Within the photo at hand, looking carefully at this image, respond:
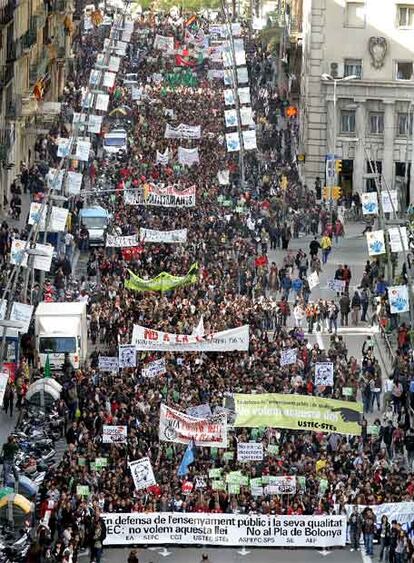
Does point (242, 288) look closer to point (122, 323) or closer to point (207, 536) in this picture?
point (122, 323)

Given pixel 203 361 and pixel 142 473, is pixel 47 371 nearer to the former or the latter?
pixel 203 361

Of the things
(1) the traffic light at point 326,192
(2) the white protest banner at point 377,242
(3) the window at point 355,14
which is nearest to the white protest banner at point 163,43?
(3) the window at point 355,14

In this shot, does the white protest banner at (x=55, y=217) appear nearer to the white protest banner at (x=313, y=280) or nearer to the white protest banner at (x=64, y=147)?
the white protest banner at (x=313, y=280)

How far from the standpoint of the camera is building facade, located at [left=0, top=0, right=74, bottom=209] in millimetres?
105938

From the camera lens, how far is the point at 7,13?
351ft

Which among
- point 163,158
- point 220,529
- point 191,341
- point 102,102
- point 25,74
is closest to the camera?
point 220,529

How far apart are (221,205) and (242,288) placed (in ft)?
49.9

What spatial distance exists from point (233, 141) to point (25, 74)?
14603 millimetres

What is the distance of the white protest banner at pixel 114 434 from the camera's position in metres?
63.3

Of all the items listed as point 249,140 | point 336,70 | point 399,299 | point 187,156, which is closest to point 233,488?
point 399,299

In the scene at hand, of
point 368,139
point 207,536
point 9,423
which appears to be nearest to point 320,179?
point 368,139

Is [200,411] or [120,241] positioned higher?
[120,241]

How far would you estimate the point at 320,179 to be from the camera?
110 meters

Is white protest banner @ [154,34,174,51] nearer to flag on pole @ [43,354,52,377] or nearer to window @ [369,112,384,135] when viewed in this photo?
window @ [369,112,384,135]
